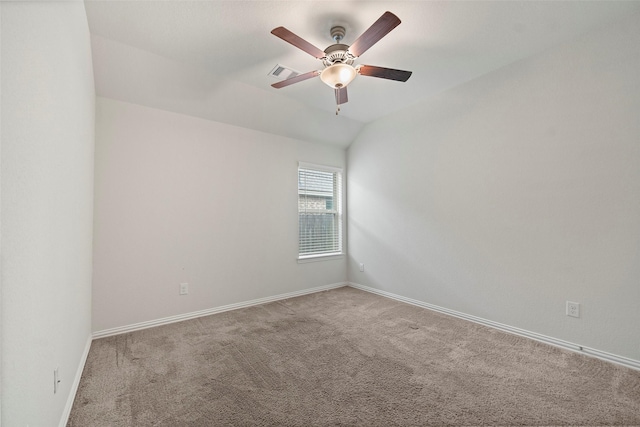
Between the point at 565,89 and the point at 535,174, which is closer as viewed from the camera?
the point at 565,89

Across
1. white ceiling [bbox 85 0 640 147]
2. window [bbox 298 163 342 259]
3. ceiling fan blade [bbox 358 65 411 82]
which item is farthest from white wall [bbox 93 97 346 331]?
ceiling fan blade [bbox 358 65 411 82]

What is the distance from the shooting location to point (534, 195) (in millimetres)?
2643

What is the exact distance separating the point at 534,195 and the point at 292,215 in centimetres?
296

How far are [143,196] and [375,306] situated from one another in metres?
3.12

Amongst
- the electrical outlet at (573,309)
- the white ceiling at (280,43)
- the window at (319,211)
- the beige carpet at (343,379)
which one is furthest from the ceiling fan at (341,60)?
the electrical outlet at (573,309)

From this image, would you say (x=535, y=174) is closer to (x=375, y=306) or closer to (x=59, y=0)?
(x=375, y=306)

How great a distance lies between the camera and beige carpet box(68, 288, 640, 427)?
5.31 feet

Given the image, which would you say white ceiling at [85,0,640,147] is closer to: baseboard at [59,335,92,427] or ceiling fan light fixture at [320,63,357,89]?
ceiling fan light fixture at [320,63,357,89]

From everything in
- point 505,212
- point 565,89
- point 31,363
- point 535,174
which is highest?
point 565,89

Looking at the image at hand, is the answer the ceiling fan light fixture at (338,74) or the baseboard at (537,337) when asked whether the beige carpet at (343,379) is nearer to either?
the baseboard at (537,337)

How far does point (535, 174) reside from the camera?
8.66ft

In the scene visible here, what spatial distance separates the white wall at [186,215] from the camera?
280cm

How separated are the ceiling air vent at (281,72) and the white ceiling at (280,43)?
65 millimetres

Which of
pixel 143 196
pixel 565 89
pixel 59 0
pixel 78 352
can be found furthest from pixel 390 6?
pixel 78 352
